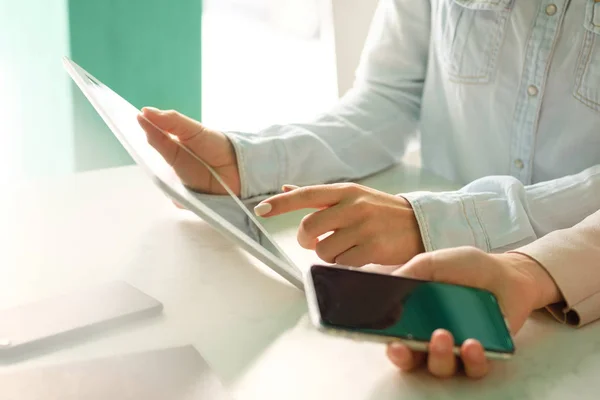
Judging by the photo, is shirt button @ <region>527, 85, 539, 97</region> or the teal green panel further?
the teal green panel

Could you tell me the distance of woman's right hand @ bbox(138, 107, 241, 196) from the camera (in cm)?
65

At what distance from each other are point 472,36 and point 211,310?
47 cm

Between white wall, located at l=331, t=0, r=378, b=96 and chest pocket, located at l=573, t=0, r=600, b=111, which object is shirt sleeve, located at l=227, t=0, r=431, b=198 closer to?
chest pocket, located at l=573, t=0, r=600, b=111

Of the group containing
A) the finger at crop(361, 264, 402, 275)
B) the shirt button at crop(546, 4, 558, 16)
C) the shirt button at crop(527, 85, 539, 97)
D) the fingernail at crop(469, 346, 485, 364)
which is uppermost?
the shirt button at crop(546, 4, 558, 16)

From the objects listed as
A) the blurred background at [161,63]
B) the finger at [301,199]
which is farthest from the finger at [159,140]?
the blurred background at [161,63]

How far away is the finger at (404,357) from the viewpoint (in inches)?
15.9

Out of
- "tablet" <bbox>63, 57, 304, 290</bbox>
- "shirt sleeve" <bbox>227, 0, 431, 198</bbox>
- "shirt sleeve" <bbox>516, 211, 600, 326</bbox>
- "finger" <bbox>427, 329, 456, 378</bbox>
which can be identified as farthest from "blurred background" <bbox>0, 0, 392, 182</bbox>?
"finger" <bbox>427, 329, 456, 378</bbox>

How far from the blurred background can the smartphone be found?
723mm

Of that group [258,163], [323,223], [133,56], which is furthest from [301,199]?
[133,56]

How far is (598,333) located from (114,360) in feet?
1.07

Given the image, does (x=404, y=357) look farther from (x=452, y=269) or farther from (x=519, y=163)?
(x=519, y=163)

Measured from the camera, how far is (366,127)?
2.72ft

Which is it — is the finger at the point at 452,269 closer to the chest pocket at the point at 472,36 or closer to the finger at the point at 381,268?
the finger at the point at 381,268

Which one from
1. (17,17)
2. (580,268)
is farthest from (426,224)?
(17,17)
